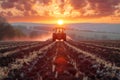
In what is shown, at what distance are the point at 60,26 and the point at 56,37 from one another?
2.81 meters

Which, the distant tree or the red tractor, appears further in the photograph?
the distant tree

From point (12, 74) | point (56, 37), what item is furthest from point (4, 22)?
point (12, 74)

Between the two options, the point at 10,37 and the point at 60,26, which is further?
the point at 10,37

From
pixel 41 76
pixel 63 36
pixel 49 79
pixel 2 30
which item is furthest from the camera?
pixel 2 30

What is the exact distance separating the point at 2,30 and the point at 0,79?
292 ft

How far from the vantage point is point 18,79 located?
1384 centimetres

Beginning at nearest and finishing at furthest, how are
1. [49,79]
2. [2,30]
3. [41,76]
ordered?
[49,79], [41,76], [2,30]

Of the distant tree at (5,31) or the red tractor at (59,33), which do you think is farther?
the distant tree at (5,31)

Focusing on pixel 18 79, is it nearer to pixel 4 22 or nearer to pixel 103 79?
pixel 103 79

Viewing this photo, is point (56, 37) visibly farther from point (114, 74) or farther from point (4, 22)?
point (114, 74)

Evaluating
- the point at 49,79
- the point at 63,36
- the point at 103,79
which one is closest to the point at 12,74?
the point at 49,79

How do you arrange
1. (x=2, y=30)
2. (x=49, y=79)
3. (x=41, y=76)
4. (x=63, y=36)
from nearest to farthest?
1. (x=49, y=79)
2. (x=41, y=76)
3. (x=63, y=36)
4. (x=2, y=30)

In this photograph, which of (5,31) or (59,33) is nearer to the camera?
(59,33)

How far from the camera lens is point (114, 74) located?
15.5 meters
